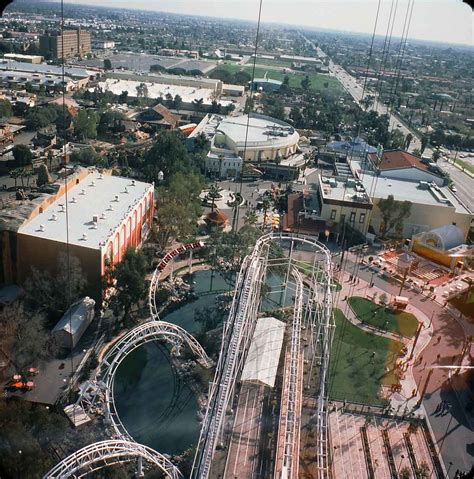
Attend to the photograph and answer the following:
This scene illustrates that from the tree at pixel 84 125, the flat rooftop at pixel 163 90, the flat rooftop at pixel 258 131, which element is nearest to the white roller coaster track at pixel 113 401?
the flat rooftop at pixel 258 131

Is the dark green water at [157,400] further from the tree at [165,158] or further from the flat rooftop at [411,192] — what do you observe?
the flat rooftop at [411,192]

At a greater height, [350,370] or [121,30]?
[121,30]

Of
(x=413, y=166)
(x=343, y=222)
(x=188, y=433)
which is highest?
(x=413, y=166)

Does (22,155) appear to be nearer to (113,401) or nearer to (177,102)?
(113,401)

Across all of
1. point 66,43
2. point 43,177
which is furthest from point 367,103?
point 66,43

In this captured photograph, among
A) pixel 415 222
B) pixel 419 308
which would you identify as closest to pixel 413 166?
pixel 415 222

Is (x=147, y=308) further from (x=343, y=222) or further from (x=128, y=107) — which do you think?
(x=128, y=107)

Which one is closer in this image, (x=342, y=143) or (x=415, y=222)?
(x=415, y=222)
